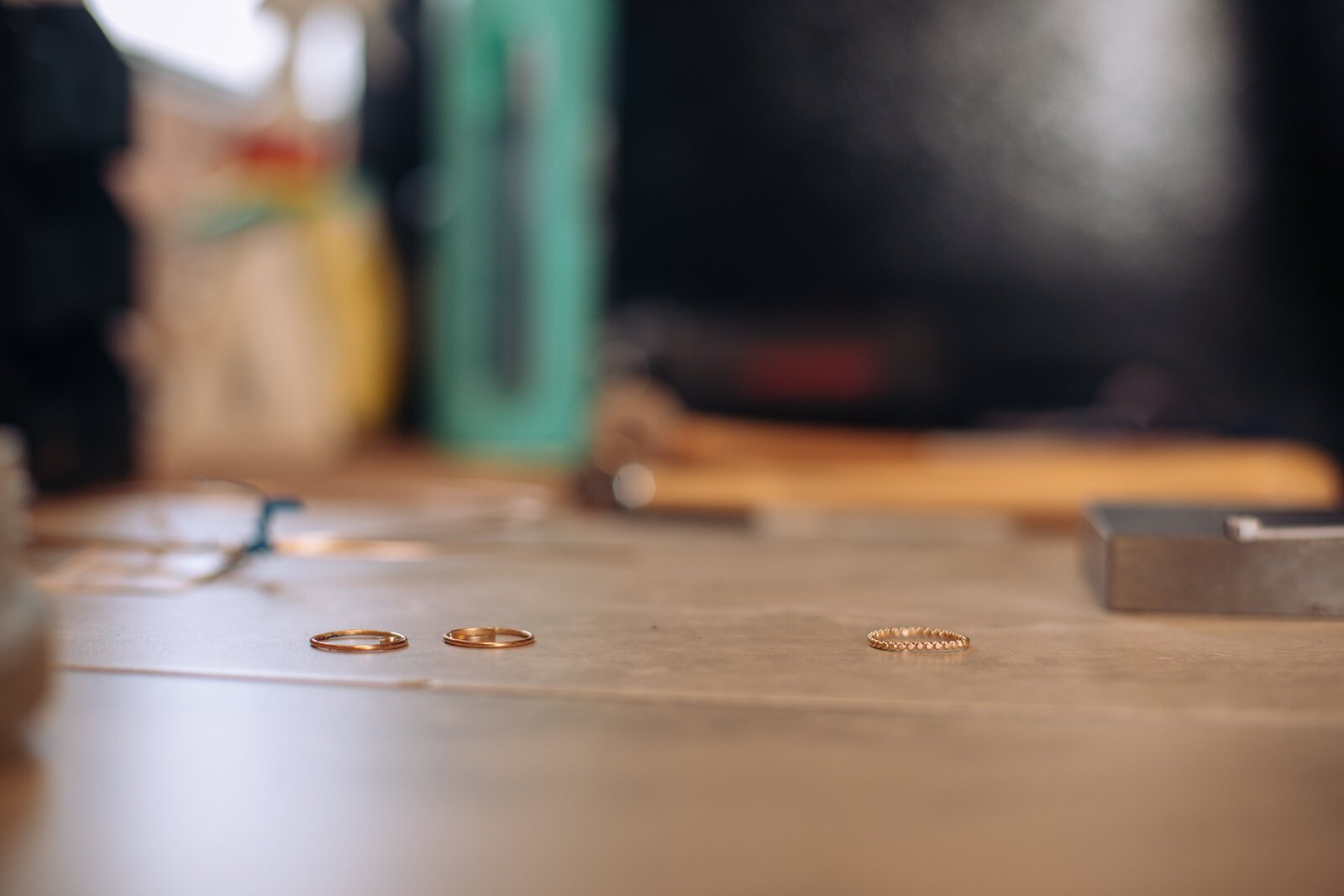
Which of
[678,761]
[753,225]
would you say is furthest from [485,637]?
[753,225]

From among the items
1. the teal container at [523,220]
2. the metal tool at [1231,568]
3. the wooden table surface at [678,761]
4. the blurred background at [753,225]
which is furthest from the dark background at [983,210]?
the wooden table surface at [678,761]

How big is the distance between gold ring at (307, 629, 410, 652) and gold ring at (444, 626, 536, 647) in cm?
2

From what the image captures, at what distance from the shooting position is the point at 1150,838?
36 centimetres

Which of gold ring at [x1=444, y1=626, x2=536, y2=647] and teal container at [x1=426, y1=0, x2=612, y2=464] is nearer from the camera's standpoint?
gold ring at [x1=444, y1=626, x2=536, y2=647]

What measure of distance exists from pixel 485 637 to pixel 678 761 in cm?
18

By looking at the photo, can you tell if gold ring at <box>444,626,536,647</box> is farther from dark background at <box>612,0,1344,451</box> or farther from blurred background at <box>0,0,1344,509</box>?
dark background at <box>612,0,1344,451</box>

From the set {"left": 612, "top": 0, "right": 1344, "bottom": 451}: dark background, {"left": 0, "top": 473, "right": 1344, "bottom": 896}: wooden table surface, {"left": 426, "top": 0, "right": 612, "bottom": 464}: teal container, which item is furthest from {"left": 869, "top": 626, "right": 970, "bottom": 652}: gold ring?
{"left": 612, "top": 0, "right": 1344, "bottom": 451}: dark background

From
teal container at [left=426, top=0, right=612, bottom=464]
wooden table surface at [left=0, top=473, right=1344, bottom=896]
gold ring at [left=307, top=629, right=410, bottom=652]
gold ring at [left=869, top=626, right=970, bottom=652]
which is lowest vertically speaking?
wooden table surface at [left=0, top=473, right=1344, bottom=896]

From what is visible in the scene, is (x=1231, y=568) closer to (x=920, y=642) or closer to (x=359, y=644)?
(x=920, y=642)

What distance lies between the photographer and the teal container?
1.89 metres

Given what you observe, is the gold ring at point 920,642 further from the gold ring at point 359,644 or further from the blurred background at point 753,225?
the blurred background at point 753,225

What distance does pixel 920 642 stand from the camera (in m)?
0.54

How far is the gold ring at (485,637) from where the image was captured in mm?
529

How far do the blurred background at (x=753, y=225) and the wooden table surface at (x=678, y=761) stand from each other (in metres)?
1.06
